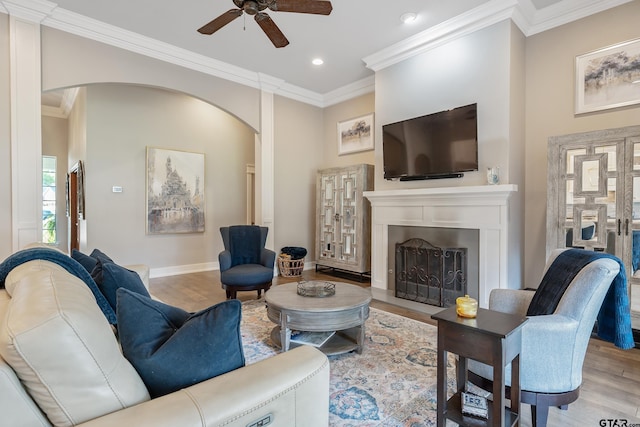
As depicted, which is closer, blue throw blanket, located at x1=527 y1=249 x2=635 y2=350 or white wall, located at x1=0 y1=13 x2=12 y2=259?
blue throw blanket, located at x1=527 y1=249 x2=635 y2=350

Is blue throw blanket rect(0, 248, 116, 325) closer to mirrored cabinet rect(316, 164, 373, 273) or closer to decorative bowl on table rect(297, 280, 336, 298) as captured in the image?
decorative bowl on table rect(297, 280, 336, 298)

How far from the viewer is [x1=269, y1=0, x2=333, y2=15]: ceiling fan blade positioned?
243 cm

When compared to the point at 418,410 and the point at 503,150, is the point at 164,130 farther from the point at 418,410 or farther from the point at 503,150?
the point at 418,410

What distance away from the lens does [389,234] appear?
Result: 4426mm

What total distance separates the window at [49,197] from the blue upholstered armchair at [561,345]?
8.87 metres

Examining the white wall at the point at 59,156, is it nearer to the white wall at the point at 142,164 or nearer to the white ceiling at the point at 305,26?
the white wall at the point at 142,164

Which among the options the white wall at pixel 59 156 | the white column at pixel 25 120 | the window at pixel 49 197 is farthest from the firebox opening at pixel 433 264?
the window at pixel 49 197

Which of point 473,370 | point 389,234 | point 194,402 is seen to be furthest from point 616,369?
point 194,402

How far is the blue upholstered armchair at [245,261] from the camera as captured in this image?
3664mm

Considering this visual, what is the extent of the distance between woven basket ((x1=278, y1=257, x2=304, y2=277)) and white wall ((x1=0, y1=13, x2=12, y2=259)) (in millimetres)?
3308

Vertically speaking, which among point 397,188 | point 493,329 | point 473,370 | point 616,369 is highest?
point 397,188

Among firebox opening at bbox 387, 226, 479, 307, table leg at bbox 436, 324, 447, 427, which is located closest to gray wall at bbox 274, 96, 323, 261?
firebox opening at bbox 387, 226, 479, 307

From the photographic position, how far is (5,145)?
3.23 m

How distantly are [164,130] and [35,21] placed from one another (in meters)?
2.45
